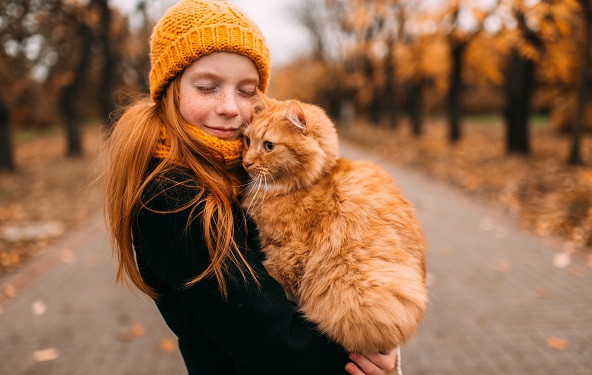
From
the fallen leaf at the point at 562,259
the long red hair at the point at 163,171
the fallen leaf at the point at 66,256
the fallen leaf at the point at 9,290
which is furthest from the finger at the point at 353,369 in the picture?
the fallen leaf at the point at 66,256

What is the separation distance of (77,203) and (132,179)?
10.5 metres

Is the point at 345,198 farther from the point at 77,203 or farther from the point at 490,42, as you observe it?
the point at 490,42

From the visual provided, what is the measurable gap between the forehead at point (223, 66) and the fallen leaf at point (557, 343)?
13.6 feet

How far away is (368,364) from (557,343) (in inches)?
145

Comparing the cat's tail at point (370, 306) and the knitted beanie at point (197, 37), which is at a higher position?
the knitted beanie at point (197, 37)

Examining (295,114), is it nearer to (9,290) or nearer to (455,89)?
(9,290)

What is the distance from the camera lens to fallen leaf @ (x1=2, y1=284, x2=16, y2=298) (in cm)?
552

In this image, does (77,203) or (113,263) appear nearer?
(113,263)

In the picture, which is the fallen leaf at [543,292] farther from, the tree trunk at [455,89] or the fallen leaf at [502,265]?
the tree trunk at [455,89]

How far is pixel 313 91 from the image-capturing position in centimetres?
4447

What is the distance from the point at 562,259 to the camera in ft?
19.5

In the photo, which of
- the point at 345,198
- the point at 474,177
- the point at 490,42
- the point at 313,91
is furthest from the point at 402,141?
the point at 313,91

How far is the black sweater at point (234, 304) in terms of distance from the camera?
1.31m

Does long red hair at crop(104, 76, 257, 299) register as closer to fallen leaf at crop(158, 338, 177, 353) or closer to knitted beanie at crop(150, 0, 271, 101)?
knitted beanie at crop(150, 0, 271, 101)
